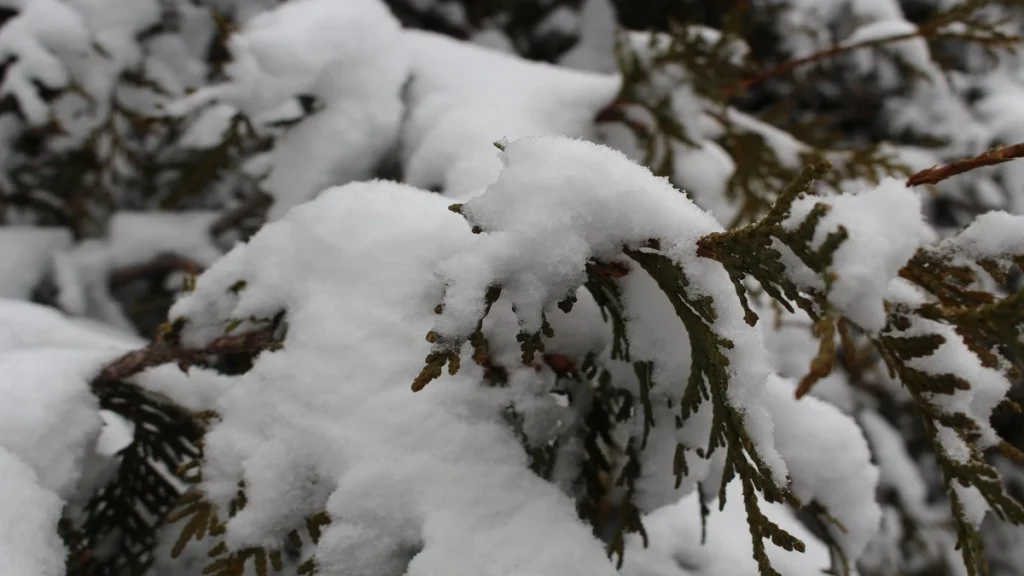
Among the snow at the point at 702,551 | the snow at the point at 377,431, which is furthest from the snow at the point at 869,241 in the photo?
the snow at the point at 702,551

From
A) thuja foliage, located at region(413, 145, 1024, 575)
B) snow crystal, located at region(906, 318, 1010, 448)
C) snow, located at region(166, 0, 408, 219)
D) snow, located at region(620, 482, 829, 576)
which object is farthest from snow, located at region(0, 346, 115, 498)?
snow crystal, located at region(906, 318, 1010, 448)

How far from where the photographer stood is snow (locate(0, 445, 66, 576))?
1.08 m

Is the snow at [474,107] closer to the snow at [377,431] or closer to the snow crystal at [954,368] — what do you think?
the snow at [377,431]

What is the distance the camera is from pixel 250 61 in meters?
1.90

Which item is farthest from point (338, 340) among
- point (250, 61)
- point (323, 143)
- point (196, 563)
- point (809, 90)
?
point (809, 90)

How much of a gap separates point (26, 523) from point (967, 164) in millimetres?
1441

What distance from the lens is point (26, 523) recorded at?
1.14m

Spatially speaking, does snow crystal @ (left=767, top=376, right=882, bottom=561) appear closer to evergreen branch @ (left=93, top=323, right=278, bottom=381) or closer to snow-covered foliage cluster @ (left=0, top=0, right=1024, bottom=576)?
snow-covered foliage cluster @ (left=0, top=0, right=1024, bottom=576)

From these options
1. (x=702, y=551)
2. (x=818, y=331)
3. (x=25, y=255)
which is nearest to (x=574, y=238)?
(x=818, y=331)

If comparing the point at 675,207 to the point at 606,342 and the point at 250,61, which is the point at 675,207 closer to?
the point at 606,342

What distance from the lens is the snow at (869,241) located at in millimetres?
776

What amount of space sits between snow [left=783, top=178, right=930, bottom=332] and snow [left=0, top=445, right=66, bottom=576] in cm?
117

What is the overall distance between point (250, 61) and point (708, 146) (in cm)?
145

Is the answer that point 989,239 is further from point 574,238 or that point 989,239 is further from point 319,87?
point 319,87
